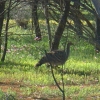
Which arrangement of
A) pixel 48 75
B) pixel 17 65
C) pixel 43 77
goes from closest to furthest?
pixel 43 77 < pixel 48 75 < pixel 17 65

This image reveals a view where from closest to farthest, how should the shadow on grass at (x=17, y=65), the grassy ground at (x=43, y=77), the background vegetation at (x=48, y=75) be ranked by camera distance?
1. the background vegetation at (x=48, y=75)
2. the grassy ground at (x=43, y=77)
3. the shadow on grass at (x=17, y=65)

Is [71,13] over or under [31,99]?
Result: over

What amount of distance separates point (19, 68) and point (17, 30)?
42.3 feet

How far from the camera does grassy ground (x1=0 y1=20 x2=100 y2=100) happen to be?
30.4ft

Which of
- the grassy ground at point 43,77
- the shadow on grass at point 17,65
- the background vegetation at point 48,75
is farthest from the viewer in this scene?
the shadow on grass at point 17,65

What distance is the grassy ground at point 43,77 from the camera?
9.26 metres

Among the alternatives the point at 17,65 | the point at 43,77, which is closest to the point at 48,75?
the point at 43,77

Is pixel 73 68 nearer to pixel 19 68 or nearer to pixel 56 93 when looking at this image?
pixel 19 68

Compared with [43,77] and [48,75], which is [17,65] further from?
[43,77]

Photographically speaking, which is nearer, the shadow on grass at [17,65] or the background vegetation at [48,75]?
the background vegetation at [48,75]

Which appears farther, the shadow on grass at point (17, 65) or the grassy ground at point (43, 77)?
the shadow on grass at point (17, 65)

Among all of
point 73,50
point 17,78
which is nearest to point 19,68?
point 17,78

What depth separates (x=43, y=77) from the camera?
445 inches

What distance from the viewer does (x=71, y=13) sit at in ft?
31.8
